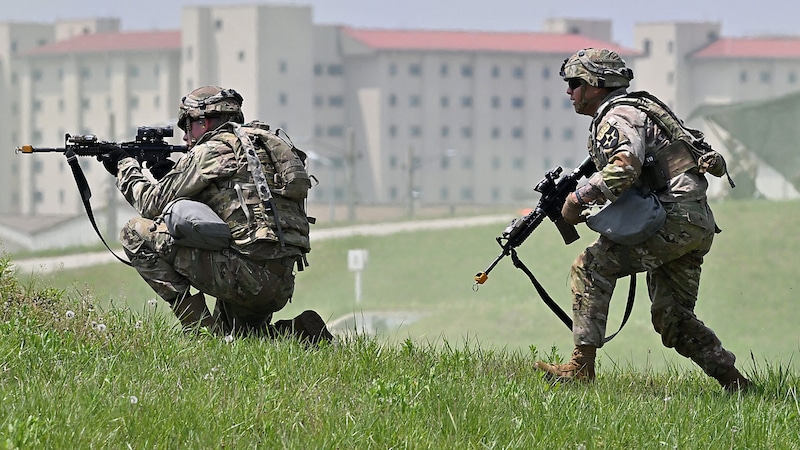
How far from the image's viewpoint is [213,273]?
29.2ft

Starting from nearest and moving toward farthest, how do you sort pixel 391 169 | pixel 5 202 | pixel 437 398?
pixel 437 398
pixel 391 169
pixel 5 202

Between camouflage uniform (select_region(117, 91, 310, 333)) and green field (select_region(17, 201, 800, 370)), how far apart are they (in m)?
22.6

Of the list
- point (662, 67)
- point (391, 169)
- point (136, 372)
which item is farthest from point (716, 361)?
point (662, 67)

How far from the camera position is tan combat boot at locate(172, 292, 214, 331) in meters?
9.00

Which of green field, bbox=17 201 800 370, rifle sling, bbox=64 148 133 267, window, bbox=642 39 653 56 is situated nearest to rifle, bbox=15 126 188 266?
rifle sling, bbox=64 148 133 267

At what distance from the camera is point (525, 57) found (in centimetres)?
13562

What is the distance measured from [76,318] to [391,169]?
121261mm

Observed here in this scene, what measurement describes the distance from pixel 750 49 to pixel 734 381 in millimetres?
133566

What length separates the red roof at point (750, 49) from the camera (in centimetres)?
13562

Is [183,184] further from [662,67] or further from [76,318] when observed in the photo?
[662,67]

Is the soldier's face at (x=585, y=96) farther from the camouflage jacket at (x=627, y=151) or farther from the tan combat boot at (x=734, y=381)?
the tan combat boot at (x=734, y=381)

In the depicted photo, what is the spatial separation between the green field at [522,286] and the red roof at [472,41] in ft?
237

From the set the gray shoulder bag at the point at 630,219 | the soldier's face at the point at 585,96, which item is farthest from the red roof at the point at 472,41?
the gray shoulder bag at the point at 630,219

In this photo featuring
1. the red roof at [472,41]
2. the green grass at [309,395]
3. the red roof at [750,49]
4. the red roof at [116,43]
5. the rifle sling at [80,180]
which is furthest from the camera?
the red roof at [750,49]
